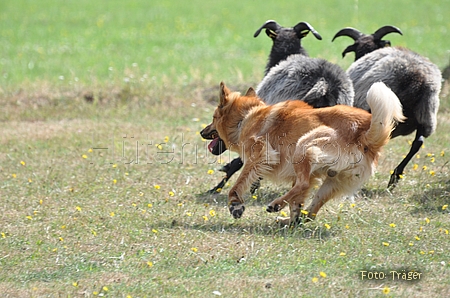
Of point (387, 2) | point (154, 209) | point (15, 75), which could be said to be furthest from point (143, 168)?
point (387, 2)

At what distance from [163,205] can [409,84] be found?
133 inches

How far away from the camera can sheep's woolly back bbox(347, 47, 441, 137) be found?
8258mm

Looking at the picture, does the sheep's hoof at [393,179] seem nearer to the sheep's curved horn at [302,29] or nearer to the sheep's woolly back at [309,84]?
the sheep's woolly back at [309,84]

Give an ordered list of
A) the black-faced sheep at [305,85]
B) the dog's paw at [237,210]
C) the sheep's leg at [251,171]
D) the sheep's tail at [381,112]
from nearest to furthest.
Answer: the sheep's tail at [381,112] < the dog's paw at [237,210] < the sheep's leg at [251,171] < the black-faced sheep at [305,85]

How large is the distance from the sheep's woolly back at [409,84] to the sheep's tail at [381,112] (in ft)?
7.82

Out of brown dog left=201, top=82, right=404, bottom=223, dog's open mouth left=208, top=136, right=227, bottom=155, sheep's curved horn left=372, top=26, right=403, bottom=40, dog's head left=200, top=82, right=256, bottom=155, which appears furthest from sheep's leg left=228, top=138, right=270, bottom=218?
sheep's curved horn left=372, top=26, right=403, bottom=40

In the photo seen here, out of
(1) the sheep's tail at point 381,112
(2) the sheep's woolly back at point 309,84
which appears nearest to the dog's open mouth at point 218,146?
(2) the sheep's woolly back at point 309,84

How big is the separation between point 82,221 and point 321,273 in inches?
115

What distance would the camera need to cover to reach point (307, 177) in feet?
20.5

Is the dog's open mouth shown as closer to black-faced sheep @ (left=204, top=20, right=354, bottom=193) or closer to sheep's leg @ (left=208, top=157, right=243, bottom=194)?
black-faced sheep @ (left=204, top=20, right=354, bottom=193)

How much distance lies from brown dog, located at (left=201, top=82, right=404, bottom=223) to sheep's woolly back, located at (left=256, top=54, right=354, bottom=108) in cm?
104

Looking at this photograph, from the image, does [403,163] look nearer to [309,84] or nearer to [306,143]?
[309,84]

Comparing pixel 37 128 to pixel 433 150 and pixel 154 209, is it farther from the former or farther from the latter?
pixel 433 150

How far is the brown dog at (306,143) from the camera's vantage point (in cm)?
605
